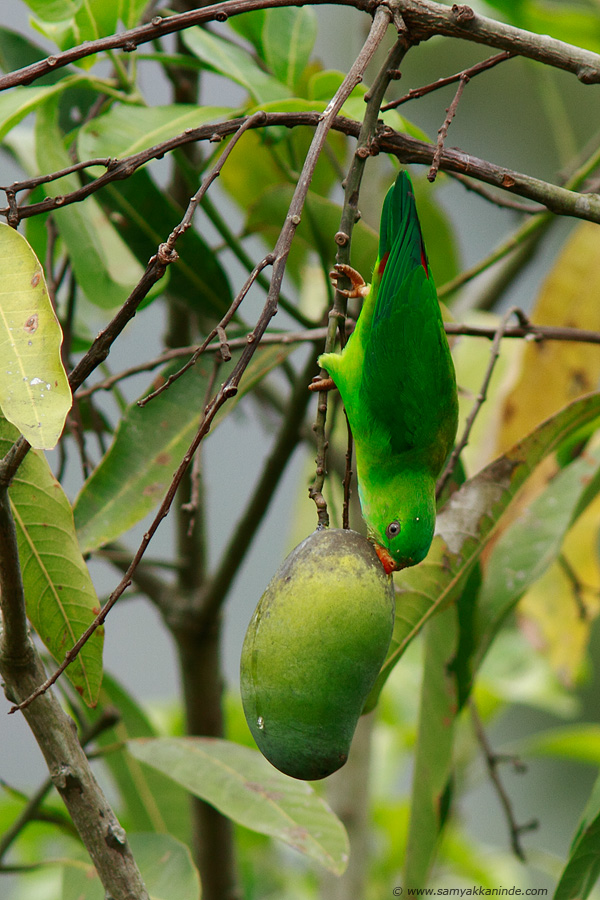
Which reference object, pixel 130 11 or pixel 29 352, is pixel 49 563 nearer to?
pixel 29 352

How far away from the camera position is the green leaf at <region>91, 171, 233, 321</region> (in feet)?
3.90

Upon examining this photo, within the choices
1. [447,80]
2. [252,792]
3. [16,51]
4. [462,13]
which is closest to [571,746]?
[252,792]

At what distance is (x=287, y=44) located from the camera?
3.99ft

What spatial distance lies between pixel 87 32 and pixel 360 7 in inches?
16.7

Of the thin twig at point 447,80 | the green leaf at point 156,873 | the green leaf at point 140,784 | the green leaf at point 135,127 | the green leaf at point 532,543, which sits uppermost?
the green leaf at point 135,127

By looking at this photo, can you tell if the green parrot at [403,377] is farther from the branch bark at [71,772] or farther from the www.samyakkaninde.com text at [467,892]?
the www.samyakkaninde.com text at [467,892]

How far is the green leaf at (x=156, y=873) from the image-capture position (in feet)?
3.23

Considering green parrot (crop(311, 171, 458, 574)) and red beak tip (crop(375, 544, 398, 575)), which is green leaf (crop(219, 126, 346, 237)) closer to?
green parrot (crop(311, 171, 458, 574))

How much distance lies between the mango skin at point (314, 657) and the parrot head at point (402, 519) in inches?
5.8

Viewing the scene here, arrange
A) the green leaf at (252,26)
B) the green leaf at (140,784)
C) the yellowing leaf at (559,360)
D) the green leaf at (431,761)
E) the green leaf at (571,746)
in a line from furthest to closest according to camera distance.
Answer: the green leaf at (571,746)
the yellowing leaf at (559,360)
the green leaf at (140,784)
the green leaf at (252,26)
the green leaf at (431,761)

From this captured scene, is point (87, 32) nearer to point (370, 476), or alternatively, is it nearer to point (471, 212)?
point (370, 476)

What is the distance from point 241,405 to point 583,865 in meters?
1.13

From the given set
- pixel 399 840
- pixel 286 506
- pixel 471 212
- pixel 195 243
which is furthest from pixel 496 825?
pixel 195 243

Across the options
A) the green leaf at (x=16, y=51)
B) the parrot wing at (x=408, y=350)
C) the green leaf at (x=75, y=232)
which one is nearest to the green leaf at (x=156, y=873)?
the parrot wing at (x=408, y=350)
